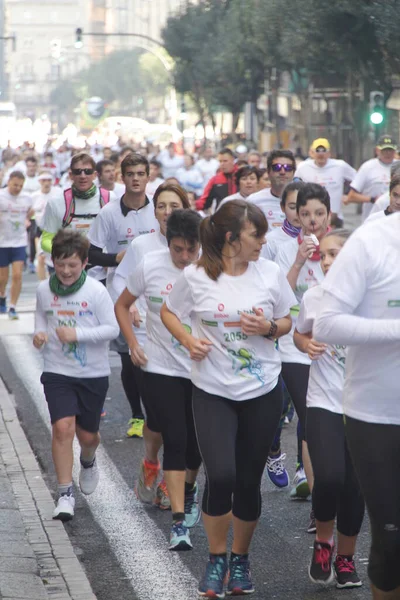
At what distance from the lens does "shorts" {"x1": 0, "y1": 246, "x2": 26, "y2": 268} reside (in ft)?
56.1

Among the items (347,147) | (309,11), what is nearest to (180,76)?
(347,147)

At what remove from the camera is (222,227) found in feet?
18.8

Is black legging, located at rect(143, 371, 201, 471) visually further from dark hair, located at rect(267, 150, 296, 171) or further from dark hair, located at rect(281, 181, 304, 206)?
dark hair, located at rect(267, 150, 296, 171)

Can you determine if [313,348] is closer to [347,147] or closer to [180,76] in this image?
[347,147]

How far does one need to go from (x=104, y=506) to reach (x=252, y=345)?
7.33 feet

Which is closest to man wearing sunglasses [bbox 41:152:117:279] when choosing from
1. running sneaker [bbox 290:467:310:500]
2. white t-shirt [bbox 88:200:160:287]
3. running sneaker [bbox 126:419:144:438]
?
white t-shirt [bbox 88:200:160:287]

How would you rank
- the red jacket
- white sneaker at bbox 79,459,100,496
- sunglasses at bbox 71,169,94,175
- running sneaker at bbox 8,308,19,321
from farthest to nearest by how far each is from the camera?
running sneaker at bbox 8,308,19,321 < the red jacket < sunglasses at bbox 71,169,94,175 < white sneaker at bbox 79,459,100,496

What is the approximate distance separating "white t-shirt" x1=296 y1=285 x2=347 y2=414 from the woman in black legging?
14cm

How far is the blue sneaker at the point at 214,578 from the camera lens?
5.73m

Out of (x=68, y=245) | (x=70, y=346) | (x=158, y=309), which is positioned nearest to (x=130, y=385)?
(x=70, y=346)

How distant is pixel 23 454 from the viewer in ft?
28.6

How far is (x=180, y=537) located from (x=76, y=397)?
107cm

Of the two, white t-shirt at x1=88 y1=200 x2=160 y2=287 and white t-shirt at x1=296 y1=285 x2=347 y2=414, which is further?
white t-shirt at x1=88 y1=200 x2=160 y2=287

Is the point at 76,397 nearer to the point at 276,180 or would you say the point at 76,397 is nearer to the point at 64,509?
the point at 64,509
